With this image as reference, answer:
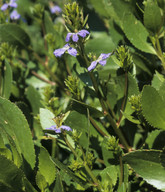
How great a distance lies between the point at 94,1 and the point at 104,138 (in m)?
0.94

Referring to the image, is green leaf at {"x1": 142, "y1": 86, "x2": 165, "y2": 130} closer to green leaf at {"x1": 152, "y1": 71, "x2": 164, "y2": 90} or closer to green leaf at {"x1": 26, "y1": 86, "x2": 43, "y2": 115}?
green leaf at {"x1": 152, "y1": 71, "x2": 164, "y2": 90}

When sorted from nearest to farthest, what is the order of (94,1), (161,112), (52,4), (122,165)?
(161,112)
(122,165)
(94,1)
(52,4)

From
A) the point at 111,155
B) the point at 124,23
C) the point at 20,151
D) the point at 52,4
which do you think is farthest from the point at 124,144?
the point at 52,4

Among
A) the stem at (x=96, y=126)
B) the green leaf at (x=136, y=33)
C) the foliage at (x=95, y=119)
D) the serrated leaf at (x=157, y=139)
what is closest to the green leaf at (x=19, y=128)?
the foliage at (x=95, y=119)

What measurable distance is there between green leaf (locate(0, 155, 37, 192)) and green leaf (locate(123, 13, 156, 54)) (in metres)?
0.79

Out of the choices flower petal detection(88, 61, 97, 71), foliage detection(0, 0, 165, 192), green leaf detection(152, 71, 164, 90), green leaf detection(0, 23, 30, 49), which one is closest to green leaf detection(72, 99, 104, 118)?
foliage detection(0, 0, 165, 192)

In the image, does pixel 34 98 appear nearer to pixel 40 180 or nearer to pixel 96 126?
pixel 96 126

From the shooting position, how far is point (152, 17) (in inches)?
56.9

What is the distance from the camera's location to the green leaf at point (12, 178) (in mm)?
1195

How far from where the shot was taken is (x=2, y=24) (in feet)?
6.23

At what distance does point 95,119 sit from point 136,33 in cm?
45

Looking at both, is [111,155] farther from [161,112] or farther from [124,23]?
[124,23]

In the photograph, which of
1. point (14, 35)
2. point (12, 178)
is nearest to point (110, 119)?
point (12, 178)

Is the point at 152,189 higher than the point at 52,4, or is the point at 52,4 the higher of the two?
the point at 52,4
